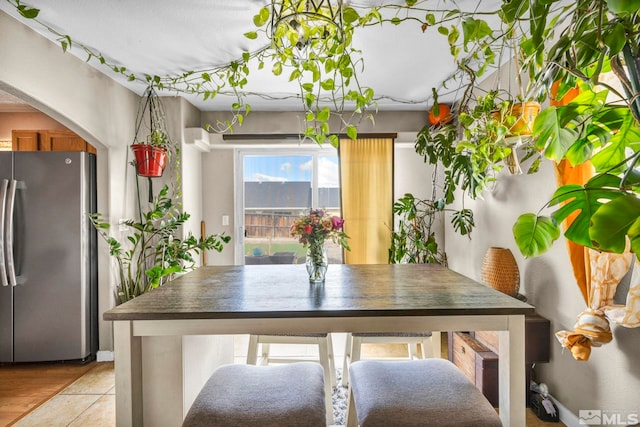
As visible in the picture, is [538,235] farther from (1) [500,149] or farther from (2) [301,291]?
(1) [500,149]

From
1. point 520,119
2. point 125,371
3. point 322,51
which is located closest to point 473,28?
point 322,51

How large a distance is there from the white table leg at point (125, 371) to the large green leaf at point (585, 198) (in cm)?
124

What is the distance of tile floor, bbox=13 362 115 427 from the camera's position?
2146 millimetres

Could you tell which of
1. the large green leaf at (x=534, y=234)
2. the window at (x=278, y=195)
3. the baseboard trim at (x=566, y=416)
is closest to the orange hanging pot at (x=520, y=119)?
the large green leaf at (x=534, y=234)

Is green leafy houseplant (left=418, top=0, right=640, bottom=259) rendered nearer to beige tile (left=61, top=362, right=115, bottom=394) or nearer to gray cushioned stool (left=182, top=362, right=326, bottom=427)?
gray cushioned stool (left=182, top=362, right=326, bottom=427)

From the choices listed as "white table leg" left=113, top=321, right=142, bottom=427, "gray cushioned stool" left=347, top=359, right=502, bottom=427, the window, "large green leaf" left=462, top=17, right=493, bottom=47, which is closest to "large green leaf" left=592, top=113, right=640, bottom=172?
"large green leaf" left=462, top=17, right=493, bottom=47

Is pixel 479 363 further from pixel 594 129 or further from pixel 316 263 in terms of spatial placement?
pixel 594 129

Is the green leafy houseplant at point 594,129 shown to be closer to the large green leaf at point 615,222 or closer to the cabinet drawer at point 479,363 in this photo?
the large green leaf at point 615,222

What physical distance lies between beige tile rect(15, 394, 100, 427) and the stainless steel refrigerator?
0.58m

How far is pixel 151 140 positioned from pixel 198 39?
1180 mm

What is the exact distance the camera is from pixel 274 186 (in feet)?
13.7

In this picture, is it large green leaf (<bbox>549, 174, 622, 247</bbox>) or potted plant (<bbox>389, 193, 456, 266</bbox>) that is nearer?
large green leaf (<bbox>549, 174, 622, 247</bbox>)

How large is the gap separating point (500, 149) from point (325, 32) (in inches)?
39.9

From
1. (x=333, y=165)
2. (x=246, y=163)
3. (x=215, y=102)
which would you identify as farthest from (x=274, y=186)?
(x=215, y=102)
